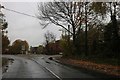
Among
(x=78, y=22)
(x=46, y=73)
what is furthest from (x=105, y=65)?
(x=78, y=22)

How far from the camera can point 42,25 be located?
61.7m

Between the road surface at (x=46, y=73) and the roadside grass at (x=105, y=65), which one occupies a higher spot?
the roadside grass at (x=105, y=65)

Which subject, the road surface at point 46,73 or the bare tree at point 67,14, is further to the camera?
the bare tree at point 67,14

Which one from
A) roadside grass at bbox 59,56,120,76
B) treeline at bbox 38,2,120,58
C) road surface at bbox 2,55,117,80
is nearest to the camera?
road surface at bbox 2,55,117,80

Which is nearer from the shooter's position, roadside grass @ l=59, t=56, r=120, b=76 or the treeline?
roadside grass @ l=59, t=56, r=120, b=76

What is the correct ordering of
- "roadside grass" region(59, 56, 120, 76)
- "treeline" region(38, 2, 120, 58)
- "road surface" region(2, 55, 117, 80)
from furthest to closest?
"treeline" region(38, 2, 120, 58)
"roadside grass" region(59, 56, 120, 76)
"road surface" region(2, 55, 117, 80)

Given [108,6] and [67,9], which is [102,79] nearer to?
[108,6]

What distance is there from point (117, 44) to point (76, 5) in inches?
935

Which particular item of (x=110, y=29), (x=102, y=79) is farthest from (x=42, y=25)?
(x=102, y=79)

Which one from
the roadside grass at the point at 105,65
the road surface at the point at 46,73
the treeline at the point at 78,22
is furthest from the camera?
the treeline at the point at 78,22

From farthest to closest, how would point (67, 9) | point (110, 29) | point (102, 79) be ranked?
point (67, 9) → point (110, 29) → point (102, 79)

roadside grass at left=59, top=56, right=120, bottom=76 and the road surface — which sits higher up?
roadside grass at left=59, top=56, right=120, bottom=76

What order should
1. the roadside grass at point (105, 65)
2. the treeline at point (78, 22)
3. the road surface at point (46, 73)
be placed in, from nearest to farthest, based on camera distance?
the road surface at point (46, 73) < the roadside grass at point (105, 65) < the treeline at point (78, 22)

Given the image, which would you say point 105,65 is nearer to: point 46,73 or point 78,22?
point 46,73
